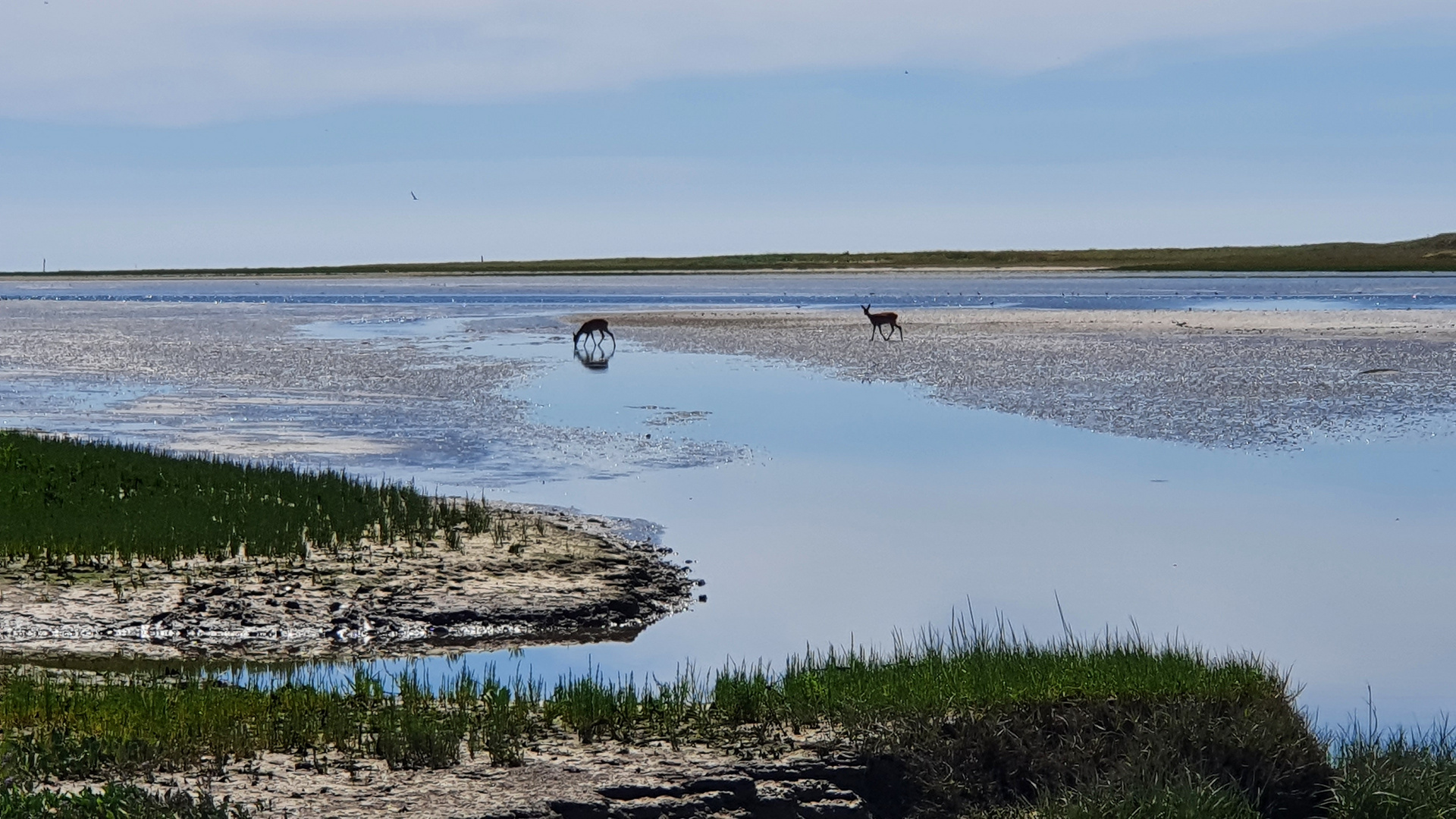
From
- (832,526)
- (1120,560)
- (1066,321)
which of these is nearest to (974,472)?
(832,526)

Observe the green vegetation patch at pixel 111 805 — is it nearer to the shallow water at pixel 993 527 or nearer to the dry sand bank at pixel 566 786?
the dry sand bank at pixel 566 786

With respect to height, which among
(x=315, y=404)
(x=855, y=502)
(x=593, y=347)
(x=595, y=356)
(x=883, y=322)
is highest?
(x=883, y=322)

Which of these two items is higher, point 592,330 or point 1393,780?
point 592,330

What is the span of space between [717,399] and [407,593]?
52.3ft

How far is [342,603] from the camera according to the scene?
11.8 meters

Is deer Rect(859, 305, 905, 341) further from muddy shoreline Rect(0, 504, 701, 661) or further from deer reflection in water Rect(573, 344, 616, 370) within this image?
muddy shoreline Rect(0, 504, 701, 661)

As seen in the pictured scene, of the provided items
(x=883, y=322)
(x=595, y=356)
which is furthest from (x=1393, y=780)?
(x=883, y=322)

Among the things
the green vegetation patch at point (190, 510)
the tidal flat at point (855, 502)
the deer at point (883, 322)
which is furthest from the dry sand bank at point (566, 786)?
the deer at point (883, 322)

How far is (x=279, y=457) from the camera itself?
19.7 m

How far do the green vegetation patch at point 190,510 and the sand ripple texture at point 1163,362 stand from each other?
11.8 m

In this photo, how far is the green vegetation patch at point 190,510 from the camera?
13.2 m

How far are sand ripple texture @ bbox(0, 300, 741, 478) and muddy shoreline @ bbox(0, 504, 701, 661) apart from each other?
5.06 m

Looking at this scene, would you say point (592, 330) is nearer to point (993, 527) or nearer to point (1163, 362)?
point (1163, 362)

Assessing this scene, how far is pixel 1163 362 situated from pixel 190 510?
80.9ft
